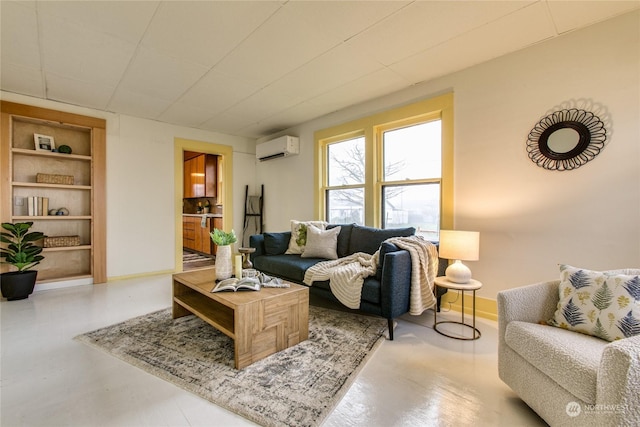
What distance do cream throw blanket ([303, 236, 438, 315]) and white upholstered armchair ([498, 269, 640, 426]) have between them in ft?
2.73

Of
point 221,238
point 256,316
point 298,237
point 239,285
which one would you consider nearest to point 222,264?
point 221,238

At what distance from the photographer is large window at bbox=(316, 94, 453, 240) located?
3029 millimetres

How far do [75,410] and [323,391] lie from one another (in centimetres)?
128

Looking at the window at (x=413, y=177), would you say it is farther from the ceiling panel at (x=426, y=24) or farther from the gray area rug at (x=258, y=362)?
the gray area rug at (x=258, y=362)

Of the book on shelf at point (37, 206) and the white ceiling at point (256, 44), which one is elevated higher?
the white ceiling at point (256, 44)

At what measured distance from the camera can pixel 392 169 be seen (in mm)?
3533

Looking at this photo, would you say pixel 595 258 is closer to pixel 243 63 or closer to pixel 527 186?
pixel 527 186

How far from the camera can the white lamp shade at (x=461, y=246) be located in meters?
2.28

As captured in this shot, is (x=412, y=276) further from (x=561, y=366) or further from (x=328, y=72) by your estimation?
(x=328, y=72)

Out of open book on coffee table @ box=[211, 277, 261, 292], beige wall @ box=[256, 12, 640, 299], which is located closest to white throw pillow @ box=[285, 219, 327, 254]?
open book on coffee table @ box=[211, 277, 261, 292]

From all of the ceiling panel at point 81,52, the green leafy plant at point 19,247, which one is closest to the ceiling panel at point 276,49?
the ceiling panel at point 81,52

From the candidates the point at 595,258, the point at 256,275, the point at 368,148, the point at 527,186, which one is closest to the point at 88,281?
the point at 256,275

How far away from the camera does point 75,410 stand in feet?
4.60

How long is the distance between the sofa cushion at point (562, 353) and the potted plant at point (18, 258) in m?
4.67
